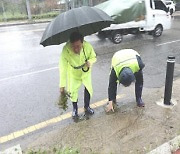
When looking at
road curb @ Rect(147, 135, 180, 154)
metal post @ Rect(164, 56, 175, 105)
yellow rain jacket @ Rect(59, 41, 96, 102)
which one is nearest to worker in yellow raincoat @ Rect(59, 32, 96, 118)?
yellow rain jacket @ Rect(59, 41, 96, 102)

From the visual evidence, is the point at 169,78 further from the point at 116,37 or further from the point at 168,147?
the point at 116,37

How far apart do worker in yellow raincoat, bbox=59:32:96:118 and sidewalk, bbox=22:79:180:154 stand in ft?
1.94

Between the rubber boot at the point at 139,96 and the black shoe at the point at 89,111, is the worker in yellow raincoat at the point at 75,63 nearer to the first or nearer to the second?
the black shoe at the point at 89,111

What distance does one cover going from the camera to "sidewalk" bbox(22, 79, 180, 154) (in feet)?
11.3

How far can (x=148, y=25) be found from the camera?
36.2 ft

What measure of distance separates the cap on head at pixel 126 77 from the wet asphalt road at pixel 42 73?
5.46 feet

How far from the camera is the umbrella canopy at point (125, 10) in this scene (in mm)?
10211

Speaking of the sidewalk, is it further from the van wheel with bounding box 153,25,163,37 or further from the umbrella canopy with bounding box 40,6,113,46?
the van wheel with bounding box 153,25,163,37

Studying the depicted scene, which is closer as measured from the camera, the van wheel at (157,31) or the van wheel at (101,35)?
the van wheel at (101,35)

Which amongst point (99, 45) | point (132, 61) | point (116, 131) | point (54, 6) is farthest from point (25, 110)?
point (54, 6)

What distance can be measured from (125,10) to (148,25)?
1425 millimetres

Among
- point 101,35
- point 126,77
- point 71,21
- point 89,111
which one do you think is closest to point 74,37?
point 71,21

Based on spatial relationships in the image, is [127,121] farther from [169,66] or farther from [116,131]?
[169,66]

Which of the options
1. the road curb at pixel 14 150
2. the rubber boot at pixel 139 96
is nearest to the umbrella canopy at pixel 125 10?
the rubber boot at pixel 139 96
